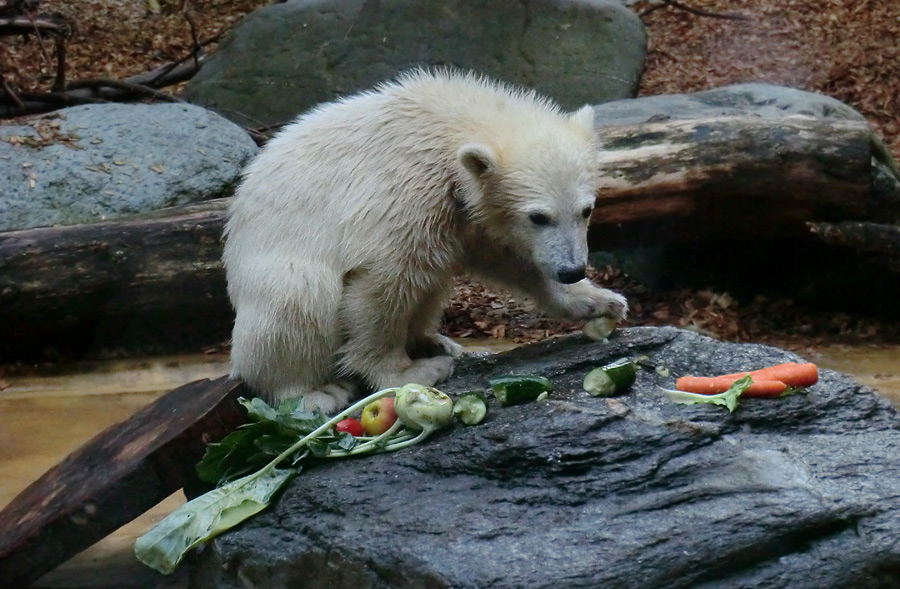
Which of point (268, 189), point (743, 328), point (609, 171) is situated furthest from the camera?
point (743, 328)

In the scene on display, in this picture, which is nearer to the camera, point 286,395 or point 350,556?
point 350,556

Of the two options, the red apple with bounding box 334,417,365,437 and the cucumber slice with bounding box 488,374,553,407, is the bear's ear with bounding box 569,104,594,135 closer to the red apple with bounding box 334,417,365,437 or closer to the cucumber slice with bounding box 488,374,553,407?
the cucumber slice with bounding box 488,374,553,407

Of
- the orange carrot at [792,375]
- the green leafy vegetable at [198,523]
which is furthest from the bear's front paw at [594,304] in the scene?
the green leafy vegetable at [198,523]

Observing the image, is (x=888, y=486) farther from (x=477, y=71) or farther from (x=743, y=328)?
(x=477, y=71)

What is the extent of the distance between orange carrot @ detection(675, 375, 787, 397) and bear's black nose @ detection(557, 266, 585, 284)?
0.64 metres

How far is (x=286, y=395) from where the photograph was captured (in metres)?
4.54

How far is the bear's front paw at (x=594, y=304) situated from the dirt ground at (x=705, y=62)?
253 centimetres

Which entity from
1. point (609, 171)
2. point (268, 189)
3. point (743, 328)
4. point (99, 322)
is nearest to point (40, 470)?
point (99, 322)

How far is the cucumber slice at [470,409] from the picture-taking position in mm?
3848

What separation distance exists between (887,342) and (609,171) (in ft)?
9.15

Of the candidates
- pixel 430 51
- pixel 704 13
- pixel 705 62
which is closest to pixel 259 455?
pixel 430 51

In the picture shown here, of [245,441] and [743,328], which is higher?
[245,441]

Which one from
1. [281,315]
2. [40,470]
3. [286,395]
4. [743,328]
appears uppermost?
[281,315]

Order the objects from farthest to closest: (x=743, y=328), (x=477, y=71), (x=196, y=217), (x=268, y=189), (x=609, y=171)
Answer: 1. (x=477, y=71)
2. (x=743, y=328)
3. (x=196, y=217)
4. (x=609, y=171)
5. (x=268, y=189)
